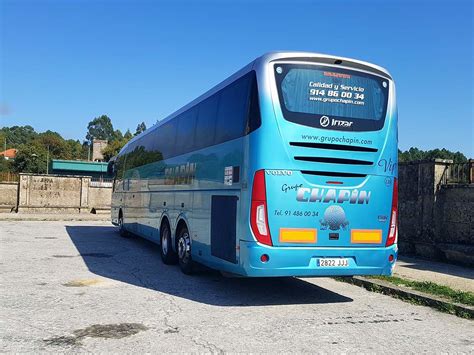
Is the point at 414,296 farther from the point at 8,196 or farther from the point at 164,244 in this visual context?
the point at 8,196

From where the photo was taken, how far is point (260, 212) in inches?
279

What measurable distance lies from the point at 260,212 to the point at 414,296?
3203 millimetres

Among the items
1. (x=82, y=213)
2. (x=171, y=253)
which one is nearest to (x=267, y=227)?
(x=171, y=253)

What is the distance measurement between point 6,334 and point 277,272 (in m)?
3.61

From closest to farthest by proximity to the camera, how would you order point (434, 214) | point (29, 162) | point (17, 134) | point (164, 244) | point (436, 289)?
point (436, 289)
point (164, 244)
point (434, 214)
point (29, 162)
point (17, 134)

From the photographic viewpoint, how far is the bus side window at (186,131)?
34.0 feet

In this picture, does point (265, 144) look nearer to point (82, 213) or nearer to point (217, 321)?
point (217, 321)

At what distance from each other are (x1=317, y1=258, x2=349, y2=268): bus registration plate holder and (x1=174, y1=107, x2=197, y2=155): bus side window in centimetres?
409

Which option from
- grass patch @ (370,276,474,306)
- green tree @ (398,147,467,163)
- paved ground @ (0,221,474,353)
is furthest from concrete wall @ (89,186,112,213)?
grass patch @ (370,276,474,306)

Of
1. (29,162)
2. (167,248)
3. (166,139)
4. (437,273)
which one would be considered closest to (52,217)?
(166,139)

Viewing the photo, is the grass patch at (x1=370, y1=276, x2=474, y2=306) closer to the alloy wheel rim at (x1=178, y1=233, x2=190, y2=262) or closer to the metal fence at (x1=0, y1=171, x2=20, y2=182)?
the alloy wheel rim at (x1=178, y1=233, x2=190, y2=262)

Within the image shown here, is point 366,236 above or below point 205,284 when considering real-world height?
above

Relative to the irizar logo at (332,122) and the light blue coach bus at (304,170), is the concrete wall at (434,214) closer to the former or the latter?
the light blue coach bus at (304,170)

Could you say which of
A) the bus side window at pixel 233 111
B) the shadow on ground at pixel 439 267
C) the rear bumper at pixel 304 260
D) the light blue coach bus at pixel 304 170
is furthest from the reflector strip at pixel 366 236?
the shadow on ground at pixel 439 267
